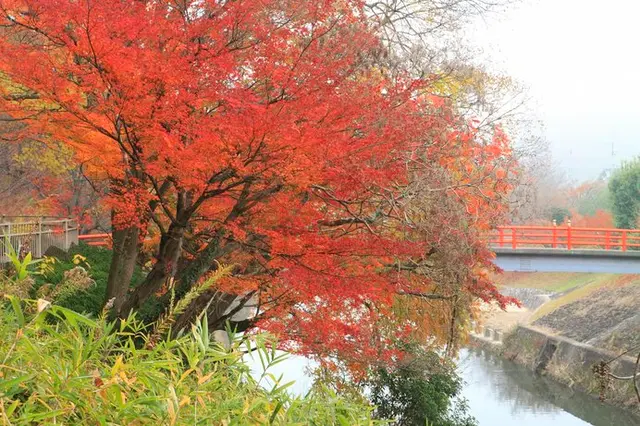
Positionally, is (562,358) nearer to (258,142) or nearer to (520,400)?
(520,400)

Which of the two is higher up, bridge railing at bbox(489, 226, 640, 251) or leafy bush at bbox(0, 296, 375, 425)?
leafy bush at bbox(0, 296, 375, 425)

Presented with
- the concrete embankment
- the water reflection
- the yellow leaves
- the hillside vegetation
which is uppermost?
the yellow leaves

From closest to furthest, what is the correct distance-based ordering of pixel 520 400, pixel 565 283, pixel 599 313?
pixel 520 400 → pixel 599 313 → pixel 565 283

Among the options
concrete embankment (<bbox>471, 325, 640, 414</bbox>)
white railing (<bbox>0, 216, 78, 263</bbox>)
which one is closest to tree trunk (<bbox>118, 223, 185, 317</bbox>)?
white railing (<bbox>0, 216, 78, 263</bbox>)

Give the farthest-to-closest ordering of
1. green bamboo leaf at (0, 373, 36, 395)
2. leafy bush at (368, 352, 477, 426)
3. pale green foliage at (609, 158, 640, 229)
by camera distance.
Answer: pale green foliage at (609, 158, 640, 229) < leafy bush at (368, 352, 477, 426) < green bamboo leaf at (0, 373, 36, 395)

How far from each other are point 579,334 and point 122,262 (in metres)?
Result: 28.2

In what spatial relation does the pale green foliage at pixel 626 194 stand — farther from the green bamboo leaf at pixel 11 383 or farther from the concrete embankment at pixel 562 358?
the green bamboo leaf at pixel 11 383

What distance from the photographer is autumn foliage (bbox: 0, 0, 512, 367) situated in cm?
1160

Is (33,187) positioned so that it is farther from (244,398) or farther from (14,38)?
(244,398)

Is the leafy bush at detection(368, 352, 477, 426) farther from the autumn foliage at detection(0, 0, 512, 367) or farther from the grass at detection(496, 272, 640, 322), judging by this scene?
the grass at detection(496, 272, 640, 322)

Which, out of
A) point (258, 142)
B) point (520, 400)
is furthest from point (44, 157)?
point (520, 400)

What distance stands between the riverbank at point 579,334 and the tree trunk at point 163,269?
57.0 ft

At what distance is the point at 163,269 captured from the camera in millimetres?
13367

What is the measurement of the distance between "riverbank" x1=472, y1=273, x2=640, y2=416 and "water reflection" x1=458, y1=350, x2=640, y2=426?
0.56 m
